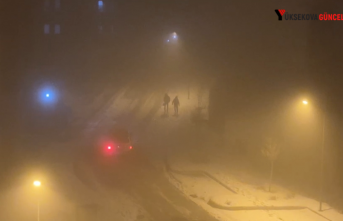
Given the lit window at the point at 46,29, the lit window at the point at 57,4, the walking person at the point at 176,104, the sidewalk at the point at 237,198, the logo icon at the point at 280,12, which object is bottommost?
the sidewalk at the point at 237,198

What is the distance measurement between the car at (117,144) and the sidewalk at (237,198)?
2.80 meters

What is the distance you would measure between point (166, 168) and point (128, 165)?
2115mm

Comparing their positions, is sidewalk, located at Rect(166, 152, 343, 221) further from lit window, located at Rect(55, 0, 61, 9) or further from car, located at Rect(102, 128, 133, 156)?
lit window, located at Rect(55, 0, 61, 9)

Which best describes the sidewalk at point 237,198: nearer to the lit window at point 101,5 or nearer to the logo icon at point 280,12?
the logo icon at point 280,12

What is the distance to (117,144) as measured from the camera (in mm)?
17781

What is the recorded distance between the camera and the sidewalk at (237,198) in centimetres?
1236

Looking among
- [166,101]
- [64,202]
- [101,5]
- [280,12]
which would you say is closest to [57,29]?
[101,5]

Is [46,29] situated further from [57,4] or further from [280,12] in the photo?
[280,12]

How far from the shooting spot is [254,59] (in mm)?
23984

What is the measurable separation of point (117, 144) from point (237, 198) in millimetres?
7518

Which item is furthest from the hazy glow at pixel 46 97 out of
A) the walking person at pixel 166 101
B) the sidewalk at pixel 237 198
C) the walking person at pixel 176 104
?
the sidewalk at pixel 237 198

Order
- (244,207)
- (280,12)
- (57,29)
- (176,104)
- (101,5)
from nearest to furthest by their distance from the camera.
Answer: (244,207) < (280,12) < (176,104) < (57,29) < (101,5)

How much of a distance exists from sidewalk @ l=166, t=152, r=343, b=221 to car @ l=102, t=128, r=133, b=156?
2.80 metres

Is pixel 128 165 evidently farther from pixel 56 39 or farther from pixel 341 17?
pixel 56 39
